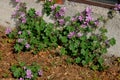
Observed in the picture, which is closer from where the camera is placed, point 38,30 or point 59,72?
point 59,72

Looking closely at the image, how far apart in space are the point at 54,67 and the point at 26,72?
0.64 m

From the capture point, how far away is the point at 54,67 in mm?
6469

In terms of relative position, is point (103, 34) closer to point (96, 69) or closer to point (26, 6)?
point (96, 69)

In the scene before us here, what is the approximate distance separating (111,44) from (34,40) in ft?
4.42

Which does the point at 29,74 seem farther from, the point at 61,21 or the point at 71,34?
the point at 61,21

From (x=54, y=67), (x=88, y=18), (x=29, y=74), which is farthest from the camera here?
(x=88, y=18)

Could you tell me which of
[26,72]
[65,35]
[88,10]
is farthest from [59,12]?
[26,72]

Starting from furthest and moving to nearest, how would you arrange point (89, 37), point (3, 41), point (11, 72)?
point (3, 41) < point (89, 37) < point (11, 72)

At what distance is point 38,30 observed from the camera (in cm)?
688

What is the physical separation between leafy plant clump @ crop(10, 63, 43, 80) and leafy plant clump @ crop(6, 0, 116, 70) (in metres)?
0.62

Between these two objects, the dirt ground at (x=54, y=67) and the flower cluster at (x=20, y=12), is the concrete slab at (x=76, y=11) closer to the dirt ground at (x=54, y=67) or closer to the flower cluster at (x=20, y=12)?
the flower cluster at (x=20, y=12)

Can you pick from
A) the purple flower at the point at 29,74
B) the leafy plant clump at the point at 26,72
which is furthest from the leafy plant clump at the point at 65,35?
the purple flower at the point at 29,74

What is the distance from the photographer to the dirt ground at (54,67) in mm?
6227

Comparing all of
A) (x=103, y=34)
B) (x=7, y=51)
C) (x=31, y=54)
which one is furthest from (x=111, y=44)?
(x=7, y=51)
